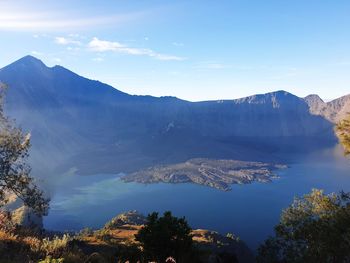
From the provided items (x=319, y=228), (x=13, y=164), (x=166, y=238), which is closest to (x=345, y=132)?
(x=319, y=228)

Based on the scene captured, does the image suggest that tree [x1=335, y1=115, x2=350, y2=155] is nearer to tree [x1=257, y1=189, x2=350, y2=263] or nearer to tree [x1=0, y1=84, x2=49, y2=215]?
tree [x1=257, y1=189, x2=350, y2=263]

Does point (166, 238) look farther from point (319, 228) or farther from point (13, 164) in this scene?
point (319, 228)

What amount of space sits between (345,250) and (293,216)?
11462 mm

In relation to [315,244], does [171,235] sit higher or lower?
higher

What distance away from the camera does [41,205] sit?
2997 centimetres

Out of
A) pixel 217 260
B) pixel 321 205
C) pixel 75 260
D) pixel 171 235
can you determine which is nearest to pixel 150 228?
pixel 171 235

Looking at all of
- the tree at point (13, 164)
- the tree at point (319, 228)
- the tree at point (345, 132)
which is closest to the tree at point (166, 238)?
the tree at point (13, 164)

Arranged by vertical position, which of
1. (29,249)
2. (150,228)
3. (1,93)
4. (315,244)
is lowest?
(315,244)

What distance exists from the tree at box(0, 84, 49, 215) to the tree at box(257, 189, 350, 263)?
27.2m

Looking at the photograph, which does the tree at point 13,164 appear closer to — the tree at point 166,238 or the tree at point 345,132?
the tree at point 166,238

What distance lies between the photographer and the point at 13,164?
96.3 ft

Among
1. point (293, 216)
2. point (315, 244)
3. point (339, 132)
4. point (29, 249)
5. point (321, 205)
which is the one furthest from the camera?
point (293, 216)

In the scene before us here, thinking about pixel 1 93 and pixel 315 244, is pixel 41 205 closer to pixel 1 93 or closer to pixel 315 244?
pixel 1 93

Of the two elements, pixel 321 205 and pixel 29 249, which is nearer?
pixel 29 249
